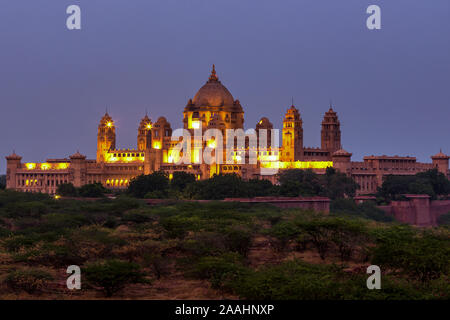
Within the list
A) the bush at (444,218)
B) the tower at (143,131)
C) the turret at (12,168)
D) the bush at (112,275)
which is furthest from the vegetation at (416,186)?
the bush at (112,275)

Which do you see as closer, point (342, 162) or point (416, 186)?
point (416, 186)

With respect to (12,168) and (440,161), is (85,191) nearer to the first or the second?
(12,168)

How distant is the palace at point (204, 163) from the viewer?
445ft

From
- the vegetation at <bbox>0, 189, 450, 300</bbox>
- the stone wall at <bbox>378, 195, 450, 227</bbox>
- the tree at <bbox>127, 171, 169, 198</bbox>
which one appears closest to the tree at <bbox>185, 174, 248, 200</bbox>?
the tree at <bbox>127, 171, 169, 198</bbox>

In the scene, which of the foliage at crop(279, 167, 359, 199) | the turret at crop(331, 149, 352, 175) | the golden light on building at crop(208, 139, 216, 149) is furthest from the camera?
the golden light on building at crop(208, 139, 216, 149)

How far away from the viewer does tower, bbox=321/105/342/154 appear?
5861 inches

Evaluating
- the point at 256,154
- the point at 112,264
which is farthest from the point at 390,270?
the point at 256,154

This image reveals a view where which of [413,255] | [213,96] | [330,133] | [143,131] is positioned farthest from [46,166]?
[413,255]

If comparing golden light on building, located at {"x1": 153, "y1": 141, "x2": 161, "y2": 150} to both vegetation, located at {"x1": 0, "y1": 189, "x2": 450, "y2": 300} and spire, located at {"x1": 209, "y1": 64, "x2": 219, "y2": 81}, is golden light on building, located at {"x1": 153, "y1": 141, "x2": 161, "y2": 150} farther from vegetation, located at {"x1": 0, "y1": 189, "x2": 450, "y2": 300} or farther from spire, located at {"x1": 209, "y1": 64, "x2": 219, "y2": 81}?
vegetation, located at {"x1": 0, "y1": 189, "x2": 450, "y2": 300}

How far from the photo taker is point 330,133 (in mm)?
149500

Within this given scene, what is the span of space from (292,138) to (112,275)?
101 meters

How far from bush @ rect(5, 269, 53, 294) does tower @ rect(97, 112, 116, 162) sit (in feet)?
365
